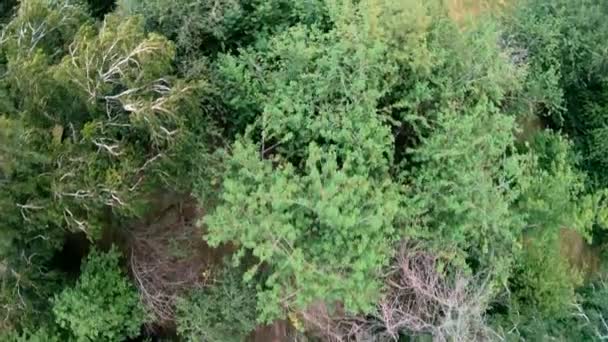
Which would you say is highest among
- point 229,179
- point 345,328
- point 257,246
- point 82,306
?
point 229,179

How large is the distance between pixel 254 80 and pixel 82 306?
2.62m

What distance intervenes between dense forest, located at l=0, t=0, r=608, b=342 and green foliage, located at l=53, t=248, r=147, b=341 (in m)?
0.02

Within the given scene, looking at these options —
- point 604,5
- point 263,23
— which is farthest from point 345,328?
point 604,5

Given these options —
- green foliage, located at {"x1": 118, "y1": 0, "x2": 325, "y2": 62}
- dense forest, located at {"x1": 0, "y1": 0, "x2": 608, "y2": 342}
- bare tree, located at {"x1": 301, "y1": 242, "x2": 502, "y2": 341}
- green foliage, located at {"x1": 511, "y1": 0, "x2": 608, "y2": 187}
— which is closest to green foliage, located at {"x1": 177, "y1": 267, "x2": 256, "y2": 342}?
dense forest, located at {"x1": 0, "y1": 0, "x2": 608, "y2": 342}

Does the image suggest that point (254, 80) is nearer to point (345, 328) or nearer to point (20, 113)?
point (20, 113)

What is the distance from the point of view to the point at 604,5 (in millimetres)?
7668

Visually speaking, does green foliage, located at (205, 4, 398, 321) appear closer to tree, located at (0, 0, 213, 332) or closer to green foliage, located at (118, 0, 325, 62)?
green foliage, located at (118, 0, 325, 62)

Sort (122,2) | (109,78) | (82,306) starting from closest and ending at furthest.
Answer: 1. (109,78)
2. (82,306)
3. (122,2)

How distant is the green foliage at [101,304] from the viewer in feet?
19.7

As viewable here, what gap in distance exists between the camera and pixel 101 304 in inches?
243

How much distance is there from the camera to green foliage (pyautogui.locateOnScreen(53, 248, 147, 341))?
6000 mm

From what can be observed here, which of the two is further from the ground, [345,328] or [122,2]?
[122,2]

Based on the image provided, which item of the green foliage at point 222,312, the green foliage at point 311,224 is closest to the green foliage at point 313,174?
the green foliage at point 311,224

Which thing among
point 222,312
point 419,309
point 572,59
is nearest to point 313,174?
point 222,312
